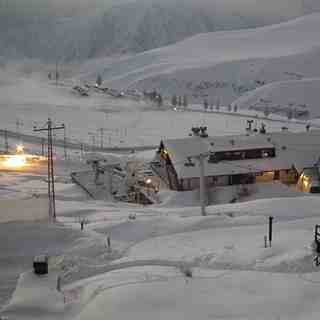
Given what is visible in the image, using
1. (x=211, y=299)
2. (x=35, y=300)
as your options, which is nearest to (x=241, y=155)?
(x=211, y=299)

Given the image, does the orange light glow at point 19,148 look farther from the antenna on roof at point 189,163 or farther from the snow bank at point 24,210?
the snow bank at point 24,210

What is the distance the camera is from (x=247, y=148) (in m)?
41.7

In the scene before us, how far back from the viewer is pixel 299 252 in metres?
16.5

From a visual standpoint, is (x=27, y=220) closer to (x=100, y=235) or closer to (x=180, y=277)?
(x=100, y=235)

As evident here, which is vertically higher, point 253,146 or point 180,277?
point 253,146

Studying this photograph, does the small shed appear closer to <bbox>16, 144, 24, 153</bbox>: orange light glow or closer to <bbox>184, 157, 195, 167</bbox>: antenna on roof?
<bbox>184, 157, 195, 167</bbox>: antenna on roof

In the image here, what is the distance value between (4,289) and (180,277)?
485 centimetres

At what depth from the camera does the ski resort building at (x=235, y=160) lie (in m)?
39.0

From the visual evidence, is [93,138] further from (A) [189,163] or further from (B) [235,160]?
(A) [189,163]

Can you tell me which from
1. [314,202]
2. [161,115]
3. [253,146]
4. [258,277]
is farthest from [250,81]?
[258,277]

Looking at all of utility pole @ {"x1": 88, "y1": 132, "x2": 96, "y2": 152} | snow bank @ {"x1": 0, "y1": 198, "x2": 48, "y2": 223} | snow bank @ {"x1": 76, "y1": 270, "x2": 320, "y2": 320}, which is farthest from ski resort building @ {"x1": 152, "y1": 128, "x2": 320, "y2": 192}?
utility pole @ {"x1": 88, "y1": 132, "x2": 96, "y2": 152}

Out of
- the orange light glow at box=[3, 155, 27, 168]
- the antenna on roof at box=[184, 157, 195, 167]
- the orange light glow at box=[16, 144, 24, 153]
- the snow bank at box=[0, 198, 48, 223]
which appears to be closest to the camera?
the snow bank at box=[0, 198, 48, 223]

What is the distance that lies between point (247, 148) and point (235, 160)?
137 centimetres

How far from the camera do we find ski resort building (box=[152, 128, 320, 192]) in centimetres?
3903
